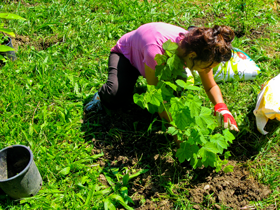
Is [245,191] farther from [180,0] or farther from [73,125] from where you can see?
[180,0]

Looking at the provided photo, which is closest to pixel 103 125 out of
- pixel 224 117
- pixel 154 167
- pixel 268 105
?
pixel 154 167

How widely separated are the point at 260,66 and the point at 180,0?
5.67ft

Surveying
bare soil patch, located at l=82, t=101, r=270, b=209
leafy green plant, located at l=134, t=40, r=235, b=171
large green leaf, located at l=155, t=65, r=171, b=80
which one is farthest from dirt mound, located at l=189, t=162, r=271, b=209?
large green leaf, located at l=155, t=65, r=171, b=80

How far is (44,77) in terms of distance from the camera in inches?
104

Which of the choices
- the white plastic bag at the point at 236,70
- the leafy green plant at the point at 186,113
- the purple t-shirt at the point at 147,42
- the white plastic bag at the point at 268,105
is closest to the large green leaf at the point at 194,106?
the leafy green plant at the point at 186,113

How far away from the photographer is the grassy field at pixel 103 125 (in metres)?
1.79

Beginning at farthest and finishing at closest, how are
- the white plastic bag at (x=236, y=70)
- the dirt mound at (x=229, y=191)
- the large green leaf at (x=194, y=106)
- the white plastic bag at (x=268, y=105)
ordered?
Result: the white plastic bag at (x=236, y=70), the white plastic bag at (x=268, y=105), the dirt mound at (x=229, y=191), the large green leaf at (x=194, y=106)

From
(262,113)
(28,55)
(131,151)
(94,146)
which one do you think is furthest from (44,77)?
(262,113)

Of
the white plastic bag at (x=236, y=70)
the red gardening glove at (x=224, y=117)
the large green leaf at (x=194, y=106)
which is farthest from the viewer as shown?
the white plastic bag at (x=236, y=70)

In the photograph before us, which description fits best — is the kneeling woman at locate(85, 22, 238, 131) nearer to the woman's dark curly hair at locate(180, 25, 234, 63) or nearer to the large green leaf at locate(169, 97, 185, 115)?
the woman's dark curly hair at locate(180, 25, 234, 63)

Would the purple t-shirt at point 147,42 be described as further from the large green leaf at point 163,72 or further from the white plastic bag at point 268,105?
the white plastic bag at point 268,105

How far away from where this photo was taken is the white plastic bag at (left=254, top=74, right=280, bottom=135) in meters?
2.01

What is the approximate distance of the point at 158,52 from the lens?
1.76m

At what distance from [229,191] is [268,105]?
0.80 meters
